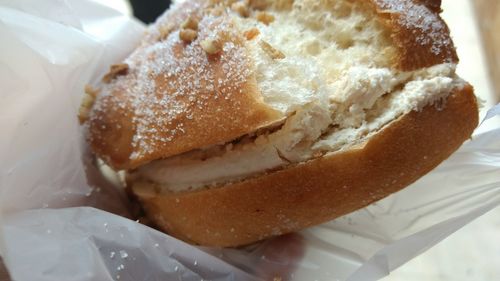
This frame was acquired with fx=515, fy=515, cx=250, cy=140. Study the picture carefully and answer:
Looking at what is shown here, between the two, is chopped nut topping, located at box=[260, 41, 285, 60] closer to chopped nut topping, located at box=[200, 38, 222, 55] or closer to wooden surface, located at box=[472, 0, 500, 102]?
Answer: chopped nut topping, located at box=[200, 38, 222, 55]

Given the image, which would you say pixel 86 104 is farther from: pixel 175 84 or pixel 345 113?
pixel 345 113

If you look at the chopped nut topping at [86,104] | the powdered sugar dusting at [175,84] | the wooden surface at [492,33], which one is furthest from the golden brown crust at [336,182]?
the wooden surface at [492,33]

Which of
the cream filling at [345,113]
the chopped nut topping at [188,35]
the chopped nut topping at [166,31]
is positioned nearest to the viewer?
the cream filling at [345,113]

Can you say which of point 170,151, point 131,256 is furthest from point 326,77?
point 131,256

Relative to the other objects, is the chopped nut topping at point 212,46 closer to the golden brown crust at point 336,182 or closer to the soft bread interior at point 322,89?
the soft bread interior at point 322,89

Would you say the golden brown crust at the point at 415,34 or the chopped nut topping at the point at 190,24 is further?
the chopped nut topping at the point at 190,24

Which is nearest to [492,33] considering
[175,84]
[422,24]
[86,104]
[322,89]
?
[422,24]

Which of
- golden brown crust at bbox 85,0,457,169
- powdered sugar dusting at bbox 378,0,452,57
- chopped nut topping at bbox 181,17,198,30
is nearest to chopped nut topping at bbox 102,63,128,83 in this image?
golden brown crust at bbox 85,0,457,169
